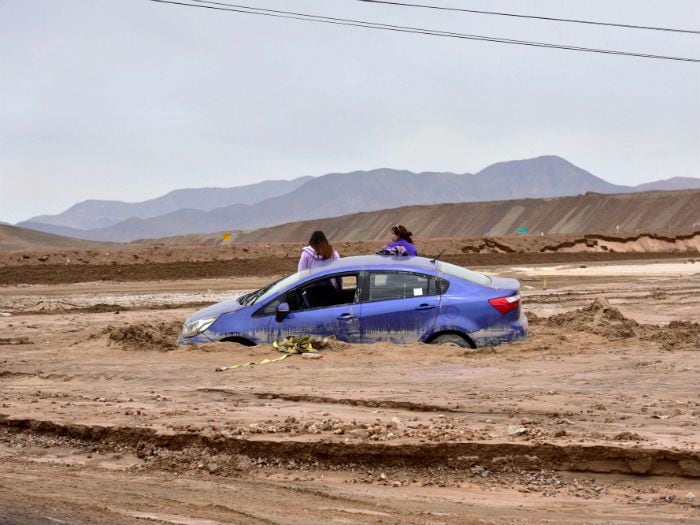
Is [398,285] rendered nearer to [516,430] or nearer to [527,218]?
[516,430]

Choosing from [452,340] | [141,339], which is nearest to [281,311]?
[452,340]

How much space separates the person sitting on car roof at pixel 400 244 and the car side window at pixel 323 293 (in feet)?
3.37

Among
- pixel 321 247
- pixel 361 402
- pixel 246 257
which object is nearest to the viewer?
pixel 361 402

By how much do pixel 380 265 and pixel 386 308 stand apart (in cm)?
56

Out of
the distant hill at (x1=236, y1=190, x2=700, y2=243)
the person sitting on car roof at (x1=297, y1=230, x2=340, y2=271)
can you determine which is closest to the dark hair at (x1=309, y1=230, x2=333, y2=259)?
the person sitting on car roof at (x1=297, y1=230, x2=340, y2=271)

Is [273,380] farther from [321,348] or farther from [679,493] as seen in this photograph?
[679,493]

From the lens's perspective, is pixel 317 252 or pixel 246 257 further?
pixel 246 257

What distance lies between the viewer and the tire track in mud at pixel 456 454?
7.05 meters

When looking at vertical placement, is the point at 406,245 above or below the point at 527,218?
below

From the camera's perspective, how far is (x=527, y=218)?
115000 millimetres

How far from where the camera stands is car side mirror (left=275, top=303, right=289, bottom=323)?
12.1m

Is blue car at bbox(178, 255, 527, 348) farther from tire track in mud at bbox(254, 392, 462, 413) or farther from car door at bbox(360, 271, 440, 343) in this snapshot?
tire track in mud at bbox(254, 392, 462, 413)

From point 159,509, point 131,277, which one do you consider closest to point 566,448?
point 159,509

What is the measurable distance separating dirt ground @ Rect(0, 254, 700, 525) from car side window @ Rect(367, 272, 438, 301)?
2.13 ft
